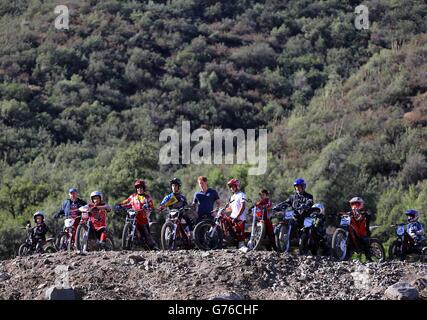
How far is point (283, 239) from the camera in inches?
665

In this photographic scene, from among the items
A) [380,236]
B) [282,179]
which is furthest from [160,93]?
[380,236]

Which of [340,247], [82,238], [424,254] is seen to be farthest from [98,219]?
[424,254]

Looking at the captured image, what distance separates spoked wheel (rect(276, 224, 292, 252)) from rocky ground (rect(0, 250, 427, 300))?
1.20m

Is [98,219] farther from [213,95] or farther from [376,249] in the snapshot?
[213,95]

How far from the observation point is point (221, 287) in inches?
548

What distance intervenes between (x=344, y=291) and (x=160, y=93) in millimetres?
38902

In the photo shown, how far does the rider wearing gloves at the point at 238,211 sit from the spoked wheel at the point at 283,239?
82 cm

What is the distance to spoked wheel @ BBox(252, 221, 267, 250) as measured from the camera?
1672cm

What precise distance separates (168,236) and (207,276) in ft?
11.0

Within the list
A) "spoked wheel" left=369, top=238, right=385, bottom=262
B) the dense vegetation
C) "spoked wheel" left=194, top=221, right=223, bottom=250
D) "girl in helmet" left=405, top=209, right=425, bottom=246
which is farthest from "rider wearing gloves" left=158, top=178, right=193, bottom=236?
the dense vegetation

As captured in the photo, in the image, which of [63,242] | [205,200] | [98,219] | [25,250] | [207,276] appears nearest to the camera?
[207,276]

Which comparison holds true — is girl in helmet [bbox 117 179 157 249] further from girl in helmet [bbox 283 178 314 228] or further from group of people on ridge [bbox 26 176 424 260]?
girl in helmet [bbox 283 178 314 228]

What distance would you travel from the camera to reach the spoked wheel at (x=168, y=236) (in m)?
17.4

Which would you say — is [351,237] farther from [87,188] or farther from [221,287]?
[87,188]
